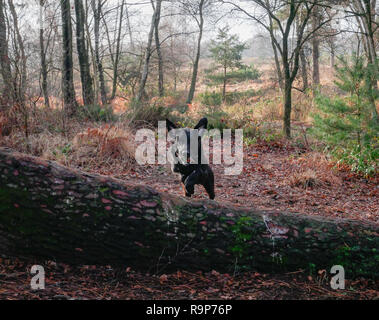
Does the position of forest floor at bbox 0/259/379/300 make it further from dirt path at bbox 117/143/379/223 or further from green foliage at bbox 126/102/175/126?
green foliage at bbox 126/102/175/126

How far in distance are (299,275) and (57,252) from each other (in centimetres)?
194

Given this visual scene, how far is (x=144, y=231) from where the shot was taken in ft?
8.79

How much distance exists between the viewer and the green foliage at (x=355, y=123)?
6.99m

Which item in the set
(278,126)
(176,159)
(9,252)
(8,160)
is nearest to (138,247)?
(9,252)

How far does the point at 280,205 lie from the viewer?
5.59m

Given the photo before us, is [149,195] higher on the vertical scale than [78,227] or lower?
higher

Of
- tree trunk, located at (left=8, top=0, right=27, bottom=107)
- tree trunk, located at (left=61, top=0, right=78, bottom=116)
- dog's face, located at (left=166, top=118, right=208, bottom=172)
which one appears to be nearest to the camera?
dog's face, located at (left=166, top=118, right=208, bottom=172)

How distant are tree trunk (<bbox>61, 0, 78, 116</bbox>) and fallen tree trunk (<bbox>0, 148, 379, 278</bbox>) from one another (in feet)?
17.6

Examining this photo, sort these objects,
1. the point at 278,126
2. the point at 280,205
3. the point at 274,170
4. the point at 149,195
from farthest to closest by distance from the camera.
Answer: the point at 278,126
the point at 274,170
the point at 280,205
the point at 149,195

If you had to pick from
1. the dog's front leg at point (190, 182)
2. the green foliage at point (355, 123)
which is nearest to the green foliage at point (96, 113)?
the green foliage at point (355, 123)

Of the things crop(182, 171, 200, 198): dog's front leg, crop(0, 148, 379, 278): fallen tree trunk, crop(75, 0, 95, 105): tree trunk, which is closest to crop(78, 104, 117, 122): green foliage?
crop(75, 0, 95, 105): tree trunk

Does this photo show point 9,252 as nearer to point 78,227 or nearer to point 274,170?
point 78,227

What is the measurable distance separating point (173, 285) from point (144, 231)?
0.47m

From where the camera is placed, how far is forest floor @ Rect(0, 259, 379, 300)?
8.09ft
